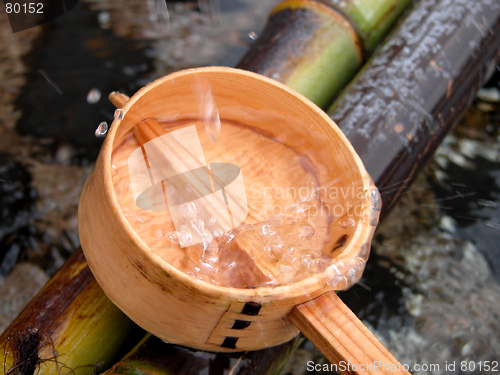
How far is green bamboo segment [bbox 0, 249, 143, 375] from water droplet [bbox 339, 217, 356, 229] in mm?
1019

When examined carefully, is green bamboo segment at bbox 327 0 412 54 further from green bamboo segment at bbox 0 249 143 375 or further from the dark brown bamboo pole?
green bamboo segment at bbox 0 249 143 375

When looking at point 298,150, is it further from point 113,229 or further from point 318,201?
point 113,229

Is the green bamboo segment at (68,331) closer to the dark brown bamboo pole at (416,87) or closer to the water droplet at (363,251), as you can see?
the water droplet at (363,251)

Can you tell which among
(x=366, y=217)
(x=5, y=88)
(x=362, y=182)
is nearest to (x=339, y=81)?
(x=362, y=182)

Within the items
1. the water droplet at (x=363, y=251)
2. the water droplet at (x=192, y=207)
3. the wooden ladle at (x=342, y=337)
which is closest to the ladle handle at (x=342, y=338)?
the wooden ladle at (x=342, y=337)

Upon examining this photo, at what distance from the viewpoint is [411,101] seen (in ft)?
6.87

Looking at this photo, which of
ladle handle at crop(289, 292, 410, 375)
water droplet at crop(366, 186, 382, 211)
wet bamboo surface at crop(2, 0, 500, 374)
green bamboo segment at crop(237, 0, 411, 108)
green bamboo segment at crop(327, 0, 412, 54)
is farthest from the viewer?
green bamboo segment at crop(327, 0, 412, 54)

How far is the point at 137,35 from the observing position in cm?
394

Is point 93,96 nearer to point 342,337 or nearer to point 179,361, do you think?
point 179,361

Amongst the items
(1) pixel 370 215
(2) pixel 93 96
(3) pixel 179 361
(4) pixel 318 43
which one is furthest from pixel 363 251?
(2) pixel 93 96

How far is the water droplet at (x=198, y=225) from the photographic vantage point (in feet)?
5.04

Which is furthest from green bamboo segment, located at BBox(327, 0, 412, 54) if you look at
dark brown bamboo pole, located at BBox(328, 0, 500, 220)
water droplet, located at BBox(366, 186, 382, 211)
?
water droplet, located at BBox(366, 186, 382, 211)

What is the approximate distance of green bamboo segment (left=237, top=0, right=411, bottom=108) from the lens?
7.66ft

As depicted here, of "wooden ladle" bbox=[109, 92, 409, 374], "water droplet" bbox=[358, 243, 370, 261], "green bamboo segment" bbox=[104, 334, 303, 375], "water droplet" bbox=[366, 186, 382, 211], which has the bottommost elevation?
"green bamboo segment" bbox=[104, 334, 303, 375]
